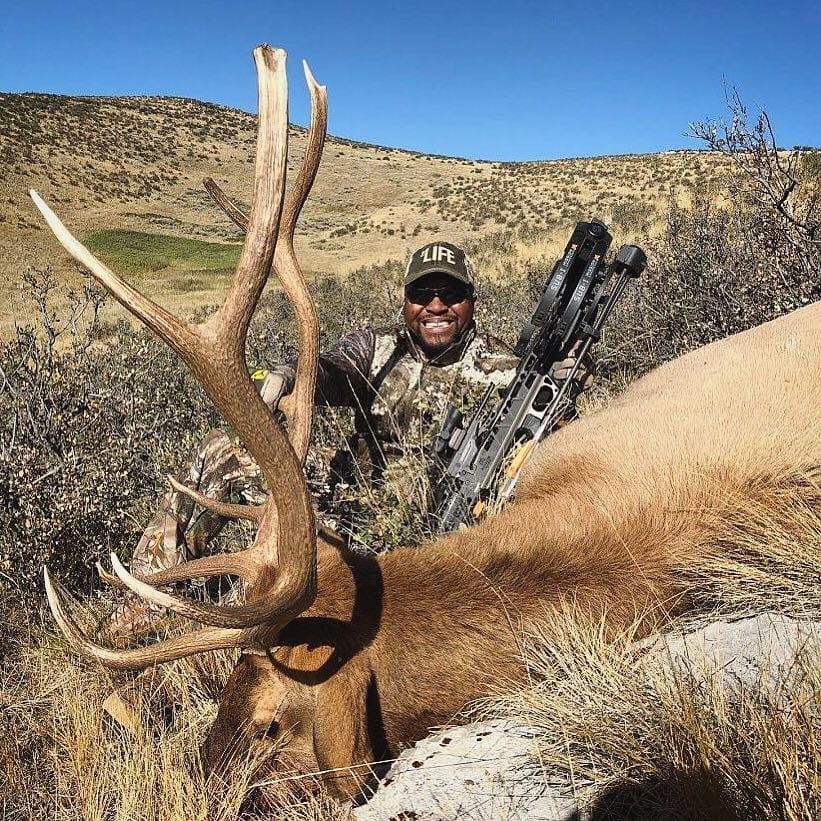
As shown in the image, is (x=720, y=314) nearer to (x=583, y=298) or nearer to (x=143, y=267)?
(x=583, y=298)

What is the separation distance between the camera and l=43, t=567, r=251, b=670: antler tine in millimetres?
1759

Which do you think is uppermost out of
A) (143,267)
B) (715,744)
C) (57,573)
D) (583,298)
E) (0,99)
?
(0,99)

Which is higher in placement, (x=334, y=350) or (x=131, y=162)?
(x=131, y=162)

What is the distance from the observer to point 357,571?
79.5 inches

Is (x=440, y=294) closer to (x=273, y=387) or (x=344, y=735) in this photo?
(x=273, y=387)

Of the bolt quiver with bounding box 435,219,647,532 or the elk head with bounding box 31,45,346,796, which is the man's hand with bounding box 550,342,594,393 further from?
the elk head with bounding box 31,45,346,796

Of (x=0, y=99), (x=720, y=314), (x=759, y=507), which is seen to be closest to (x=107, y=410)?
(x=759, y=507)

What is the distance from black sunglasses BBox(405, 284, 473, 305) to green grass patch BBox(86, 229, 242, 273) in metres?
23.1

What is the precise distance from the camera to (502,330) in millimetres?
8391

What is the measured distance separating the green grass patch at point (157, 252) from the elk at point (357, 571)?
995 inches

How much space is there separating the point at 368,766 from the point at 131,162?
172 feet

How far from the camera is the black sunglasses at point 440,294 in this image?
4250 mm

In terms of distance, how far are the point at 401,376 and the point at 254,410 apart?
2.76 m

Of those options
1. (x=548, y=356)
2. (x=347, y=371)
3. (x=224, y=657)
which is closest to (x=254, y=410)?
(x=224, y=657)
